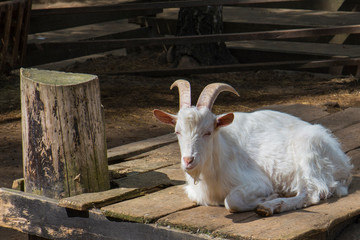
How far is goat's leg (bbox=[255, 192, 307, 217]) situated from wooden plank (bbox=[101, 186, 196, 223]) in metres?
0.59

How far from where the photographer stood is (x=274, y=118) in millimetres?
5391

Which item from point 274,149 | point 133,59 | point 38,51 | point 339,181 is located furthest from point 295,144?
point 133,59

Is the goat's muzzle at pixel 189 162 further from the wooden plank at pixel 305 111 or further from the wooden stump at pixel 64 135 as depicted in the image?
the wooden plank at pixel 305 111

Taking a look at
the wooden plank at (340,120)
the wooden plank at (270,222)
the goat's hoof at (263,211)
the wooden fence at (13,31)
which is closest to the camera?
the wooden plank at (270,222)

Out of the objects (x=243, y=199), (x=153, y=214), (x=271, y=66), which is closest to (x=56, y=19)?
(x=271, y=66)

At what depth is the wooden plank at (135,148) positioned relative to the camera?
6303mm

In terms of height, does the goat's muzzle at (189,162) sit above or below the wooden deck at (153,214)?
above

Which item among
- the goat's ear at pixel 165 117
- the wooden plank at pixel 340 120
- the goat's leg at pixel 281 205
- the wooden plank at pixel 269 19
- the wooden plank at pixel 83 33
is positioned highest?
the goat's ear at pixel 165 117

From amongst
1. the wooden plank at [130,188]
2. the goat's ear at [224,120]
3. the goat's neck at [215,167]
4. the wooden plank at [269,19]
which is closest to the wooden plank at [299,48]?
the wooden plank at [269,19]

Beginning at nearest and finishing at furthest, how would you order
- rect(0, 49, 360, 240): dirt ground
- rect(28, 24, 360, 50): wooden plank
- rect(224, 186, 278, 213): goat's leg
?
rect(224, 186, 278, 213): goat's leg → rect(0, 49, 360, 240): dirt ground → rect(28, 24, 360, 50): wooden plank

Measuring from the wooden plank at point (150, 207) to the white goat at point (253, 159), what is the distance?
0.13 metres

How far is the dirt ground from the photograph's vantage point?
27.6 feet

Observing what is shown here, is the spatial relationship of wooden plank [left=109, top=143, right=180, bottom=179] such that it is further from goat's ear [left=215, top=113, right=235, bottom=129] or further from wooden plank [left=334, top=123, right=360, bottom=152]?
wooden plank [left=334, top=123, right=360, bottom=152]

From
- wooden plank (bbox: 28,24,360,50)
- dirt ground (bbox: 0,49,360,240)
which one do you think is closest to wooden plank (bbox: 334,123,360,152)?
dirt ground (bbox: 0,49,360,240)
